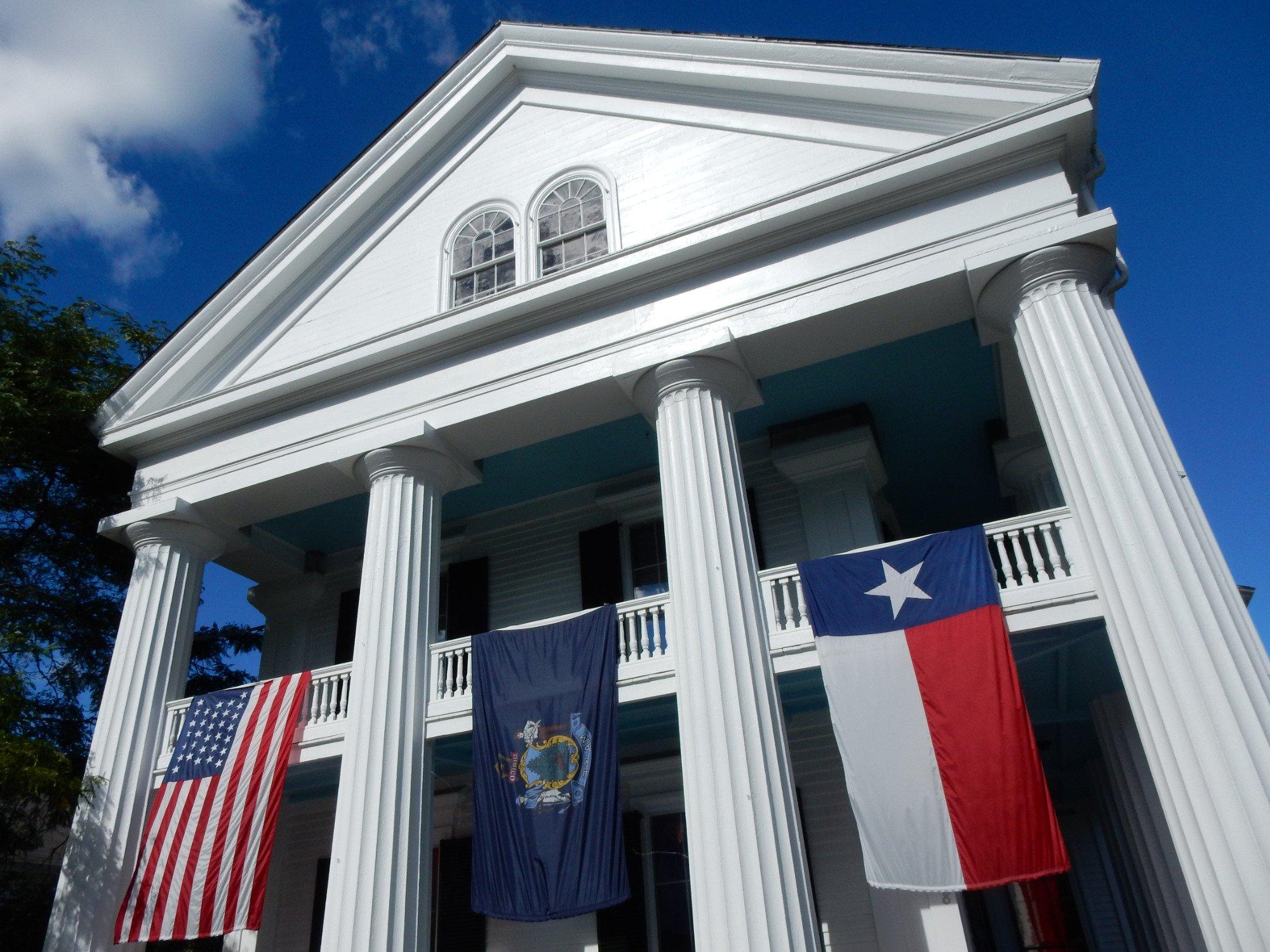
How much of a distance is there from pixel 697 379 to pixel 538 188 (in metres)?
4.77

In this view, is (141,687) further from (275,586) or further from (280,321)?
(280,321)

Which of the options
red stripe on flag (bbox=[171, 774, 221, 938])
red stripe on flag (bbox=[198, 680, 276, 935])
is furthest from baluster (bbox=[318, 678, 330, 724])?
red stripe on flag (bbox=[171, 774, 221, 938])

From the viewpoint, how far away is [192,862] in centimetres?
1077

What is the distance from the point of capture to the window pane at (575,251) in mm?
12789

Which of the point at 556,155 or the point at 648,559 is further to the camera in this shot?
the point at 648,559

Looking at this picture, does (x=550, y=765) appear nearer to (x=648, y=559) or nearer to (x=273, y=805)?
(x=273, y=805)

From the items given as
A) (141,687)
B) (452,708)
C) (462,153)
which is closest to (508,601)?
(452,708)

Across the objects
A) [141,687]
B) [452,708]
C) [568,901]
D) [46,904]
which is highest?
[141,687]

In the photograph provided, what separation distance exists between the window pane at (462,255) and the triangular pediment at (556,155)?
0.18 meters

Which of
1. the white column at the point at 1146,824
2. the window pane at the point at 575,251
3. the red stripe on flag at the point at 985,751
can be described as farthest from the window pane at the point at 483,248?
the white column at the point at 1146,824

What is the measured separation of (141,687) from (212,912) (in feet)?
10.7

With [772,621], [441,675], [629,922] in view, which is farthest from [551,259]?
[629,922]

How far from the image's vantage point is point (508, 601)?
1452 centimetres

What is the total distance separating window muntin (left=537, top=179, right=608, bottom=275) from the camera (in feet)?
41.9
